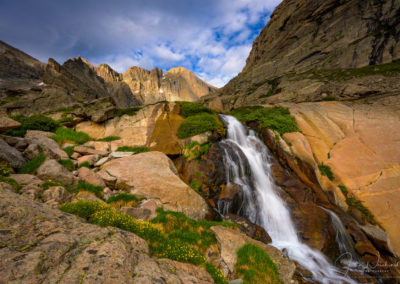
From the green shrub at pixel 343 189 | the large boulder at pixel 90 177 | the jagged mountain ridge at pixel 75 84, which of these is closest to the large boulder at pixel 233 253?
the large boulder at pixel 90 177

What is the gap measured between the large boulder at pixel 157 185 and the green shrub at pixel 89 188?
3.24 ft

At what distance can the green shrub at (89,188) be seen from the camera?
6259mm

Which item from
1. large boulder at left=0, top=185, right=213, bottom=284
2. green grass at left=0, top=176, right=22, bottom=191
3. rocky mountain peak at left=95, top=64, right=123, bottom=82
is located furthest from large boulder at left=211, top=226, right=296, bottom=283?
rocky mountain peak at left=95, top=64, right=123, bottom=82

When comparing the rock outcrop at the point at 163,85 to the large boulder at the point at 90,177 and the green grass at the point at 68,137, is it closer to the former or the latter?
the green grass at the point at 68,137

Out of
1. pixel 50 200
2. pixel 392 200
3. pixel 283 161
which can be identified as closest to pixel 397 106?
pixel 392 200

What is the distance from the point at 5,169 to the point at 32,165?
95cm

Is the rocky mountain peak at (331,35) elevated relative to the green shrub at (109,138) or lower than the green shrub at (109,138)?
elevated

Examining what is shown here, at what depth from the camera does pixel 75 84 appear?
32.2m

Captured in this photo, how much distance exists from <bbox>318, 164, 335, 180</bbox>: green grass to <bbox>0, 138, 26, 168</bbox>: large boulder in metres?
18.4

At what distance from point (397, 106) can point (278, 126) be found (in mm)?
10417

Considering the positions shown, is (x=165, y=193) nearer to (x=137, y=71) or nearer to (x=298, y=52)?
(x=298, y=52)

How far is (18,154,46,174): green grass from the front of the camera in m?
5.99

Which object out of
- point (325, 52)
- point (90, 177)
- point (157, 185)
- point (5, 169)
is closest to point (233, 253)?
point (157, 185)

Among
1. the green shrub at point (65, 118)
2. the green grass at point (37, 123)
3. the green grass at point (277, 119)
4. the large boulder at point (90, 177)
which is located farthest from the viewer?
the green grass at point (277, 119)
